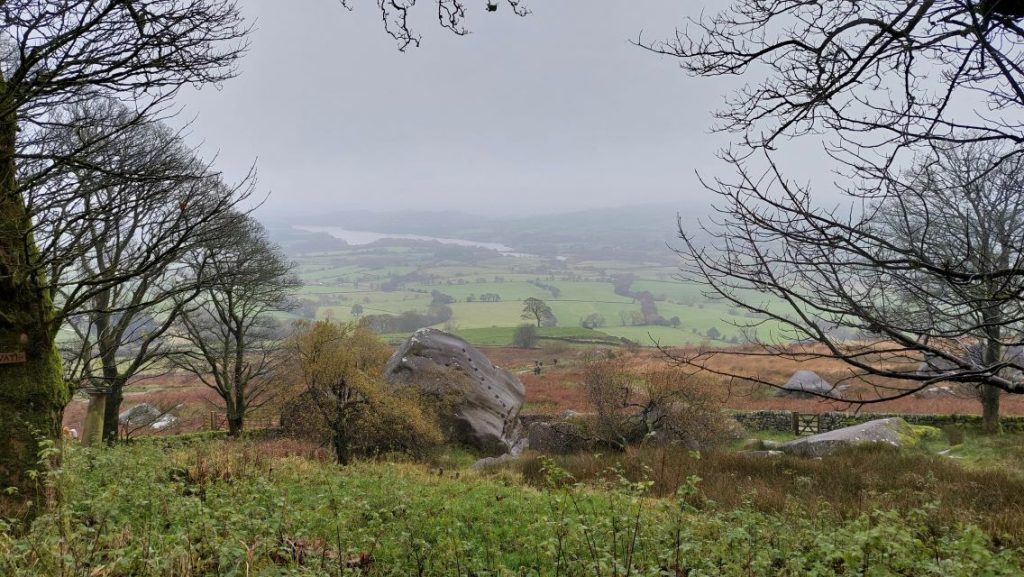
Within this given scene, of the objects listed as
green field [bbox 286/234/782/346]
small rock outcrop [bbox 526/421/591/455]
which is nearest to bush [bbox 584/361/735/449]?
small rock outcrop [bbox 526/421/591/455]

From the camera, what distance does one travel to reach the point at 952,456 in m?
14.4

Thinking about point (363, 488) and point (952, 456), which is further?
point (952, 456)

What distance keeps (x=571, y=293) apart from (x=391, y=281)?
3902 cm

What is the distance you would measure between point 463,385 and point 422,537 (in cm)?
1514

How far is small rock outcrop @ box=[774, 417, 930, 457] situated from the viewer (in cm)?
1434

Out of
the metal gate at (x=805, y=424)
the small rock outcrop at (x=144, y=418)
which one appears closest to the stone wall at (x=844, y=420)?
the metal gate at (x=805, y=424)

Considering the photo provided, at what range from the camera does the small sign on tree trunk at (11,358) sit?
4715mm

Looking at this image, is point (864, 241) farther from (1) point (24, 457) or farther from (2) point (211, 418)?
(2) point (211, 418)

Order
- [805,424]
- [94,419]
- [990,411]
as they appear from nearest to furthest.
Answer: [94,419] < [990,411] < [805,424]

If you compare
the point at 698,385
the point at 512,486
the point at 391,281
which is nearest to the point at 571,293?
the point at 391,281

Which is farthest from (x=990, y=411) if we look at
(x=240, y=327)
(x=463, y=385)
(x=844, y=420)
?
(x=240, y=327)

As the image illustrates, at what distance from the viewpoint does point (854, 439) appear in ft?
48.2

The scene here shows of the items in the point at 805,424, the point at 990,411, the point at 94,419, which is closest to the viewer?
the point at 94,419

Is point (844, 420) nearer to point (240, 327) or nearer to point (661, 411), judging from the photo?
point (661, 411)
